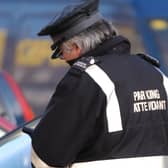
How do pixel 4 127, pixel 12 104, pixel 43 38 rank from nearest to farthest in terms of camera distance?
pixel 4 127 < pixel 12 104 < pixel 43 38

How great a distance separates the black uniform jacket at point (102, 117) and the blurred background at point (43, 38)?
6.55 meters

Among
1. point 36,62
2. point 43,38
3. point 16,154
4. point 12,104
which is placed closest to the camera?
point 16,154

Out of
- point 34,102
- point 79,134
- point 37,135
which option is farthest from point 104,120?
point 34,102

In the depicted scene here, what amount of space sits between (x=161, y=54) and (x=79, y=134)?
7.04 metres

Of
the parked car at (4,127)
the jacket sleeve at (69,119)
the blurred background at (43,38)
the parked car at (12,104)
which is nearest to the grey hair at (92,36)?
the jacket sleeve at (69,119)

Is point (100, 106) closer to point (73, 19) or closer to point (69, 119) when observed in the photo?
point (69, 119)

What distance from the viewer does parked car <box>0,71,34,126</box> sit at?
16.3 feet

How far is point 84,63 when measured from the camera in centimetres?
262

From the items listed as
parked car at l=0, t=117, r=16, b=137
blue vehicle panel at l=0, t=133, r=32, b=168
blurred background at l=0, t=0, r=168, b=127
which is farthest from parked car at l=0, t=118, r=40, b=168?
blurred background at l=0, t=0, r=168, b=127

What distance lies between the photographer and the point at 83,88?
8.36ft

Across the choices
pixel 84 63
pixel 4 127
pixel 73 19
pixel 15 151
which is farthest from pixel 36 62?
pixel 84 63

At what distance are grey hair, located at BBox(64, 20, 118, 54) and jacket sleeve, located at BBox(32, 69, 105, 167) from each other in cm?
15

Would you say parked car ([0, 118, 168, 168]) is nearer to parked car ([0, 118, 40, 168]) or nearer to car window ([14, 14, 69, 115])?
parked car ([0, 118, 40, 168])

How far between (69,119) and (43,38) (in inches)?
268
